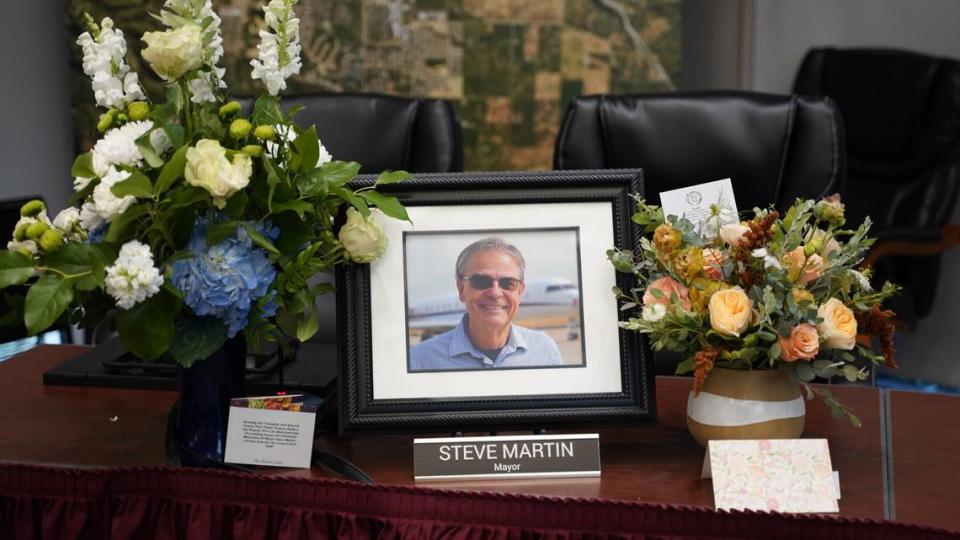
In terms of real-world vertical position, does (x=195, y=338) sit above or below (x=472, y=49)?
below

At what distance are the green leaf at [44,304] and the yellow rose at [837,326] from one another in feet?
2.60

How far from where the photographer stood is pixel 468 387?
4.25 feet

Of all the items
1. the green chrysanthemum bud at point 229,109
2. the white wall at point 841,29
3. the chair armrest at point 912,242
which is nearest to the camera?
the green chrysanthemum bud at point 229,109

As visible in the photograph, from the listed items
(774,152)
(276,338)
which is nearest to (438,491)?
(276,338)

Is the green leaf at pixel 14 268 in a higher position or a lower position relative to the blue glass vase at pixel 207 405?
higher

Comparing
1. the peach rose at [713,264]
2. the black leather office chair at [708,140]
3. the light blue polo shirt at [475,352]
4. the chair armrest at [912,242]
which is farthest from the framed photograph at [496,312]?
the chair armrest at [912,242]

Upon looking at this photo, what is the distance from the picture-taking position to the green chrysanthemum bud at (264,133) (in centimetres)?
117

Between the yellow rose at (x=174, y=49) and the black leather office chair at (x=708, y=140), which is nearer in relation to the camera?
the yellow rose at (x=174, y=49)

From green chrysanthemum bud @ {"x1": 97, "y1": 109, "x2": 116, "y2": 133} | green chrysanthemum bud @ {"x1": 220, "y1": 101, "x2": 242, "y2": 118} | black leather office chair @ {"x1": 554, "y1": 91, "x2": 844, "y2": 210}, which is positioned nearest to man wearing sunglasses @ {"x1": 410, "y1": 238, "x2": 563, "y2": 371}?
green chrysanthemum bud @ {"x1": 220, "y1": 101, "x2": 242, "y2": 118}

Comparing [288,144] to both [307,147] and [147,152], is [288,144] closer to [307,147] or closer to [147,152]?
[307,147]

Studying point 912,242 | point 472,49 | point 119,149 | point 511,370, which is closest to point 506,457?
point 511,370

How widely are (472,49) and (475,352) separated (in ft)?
8.16

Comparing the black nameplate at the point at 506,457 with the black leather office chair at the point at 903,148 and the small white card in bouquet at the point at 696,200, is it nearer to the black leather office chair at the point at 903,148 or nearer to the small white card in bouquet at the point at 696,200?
the small white card in bouquet at the point at 696,200

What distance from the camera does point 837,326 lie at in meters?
1.20
